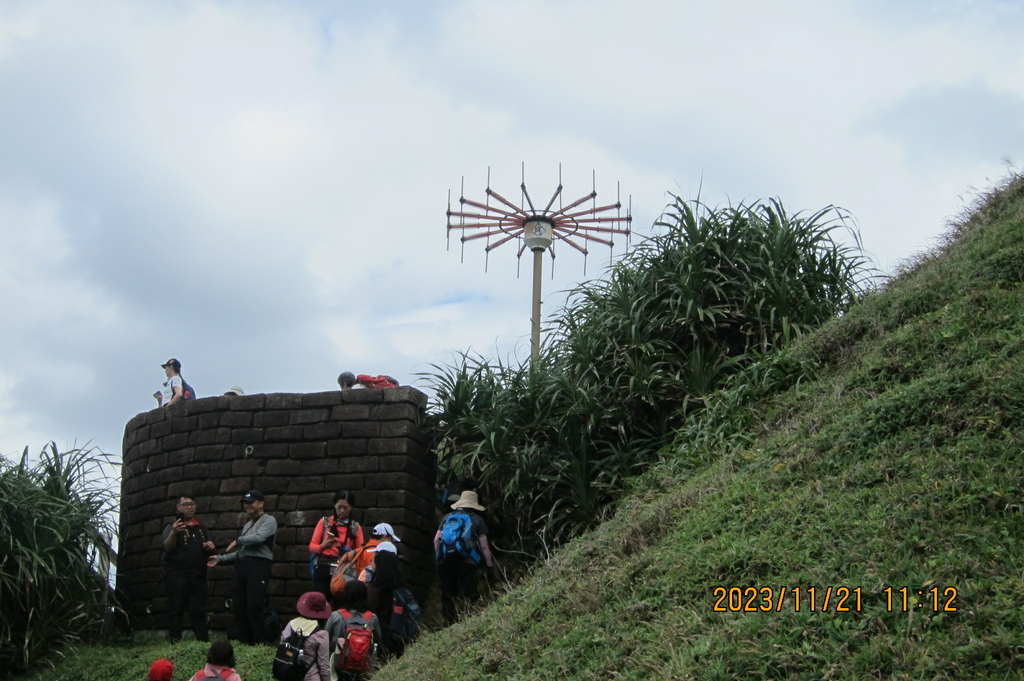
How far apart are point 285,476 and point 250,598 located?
1.43 m

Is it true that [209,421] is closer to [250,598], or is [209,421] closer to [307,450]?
[307,450]

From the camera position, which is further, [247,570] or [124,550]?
[124,550]

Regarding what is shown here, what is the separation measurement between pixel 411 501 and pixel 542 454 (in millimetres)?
1335

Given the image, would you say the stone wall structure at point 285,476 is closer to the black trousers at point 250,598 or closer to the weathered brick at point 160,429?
the weathered brick at point 160,429

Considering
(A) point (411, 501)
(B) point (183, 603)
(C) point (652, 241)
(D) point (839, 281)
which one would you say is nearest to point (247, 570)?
(B) point (183, 603)

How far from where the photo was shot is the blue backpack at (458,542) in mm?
9812

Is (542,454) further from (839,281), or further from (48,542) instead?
(48,542)

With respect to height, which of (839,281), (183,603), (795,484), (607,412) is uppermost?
(839,281)

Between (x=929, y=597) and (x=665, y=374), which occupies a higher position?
(x=665, y=374)

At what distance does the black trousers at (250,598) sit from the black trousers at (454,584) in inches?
59.9

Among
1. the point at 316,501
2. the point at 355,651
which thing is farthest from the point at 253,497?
the point at 355,651

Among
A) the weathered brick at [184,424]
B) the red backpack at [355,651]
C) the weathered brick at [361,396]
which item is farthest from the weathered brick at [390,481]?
the red backpack at [355,651]

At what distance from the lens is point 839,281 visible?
11086 mm
